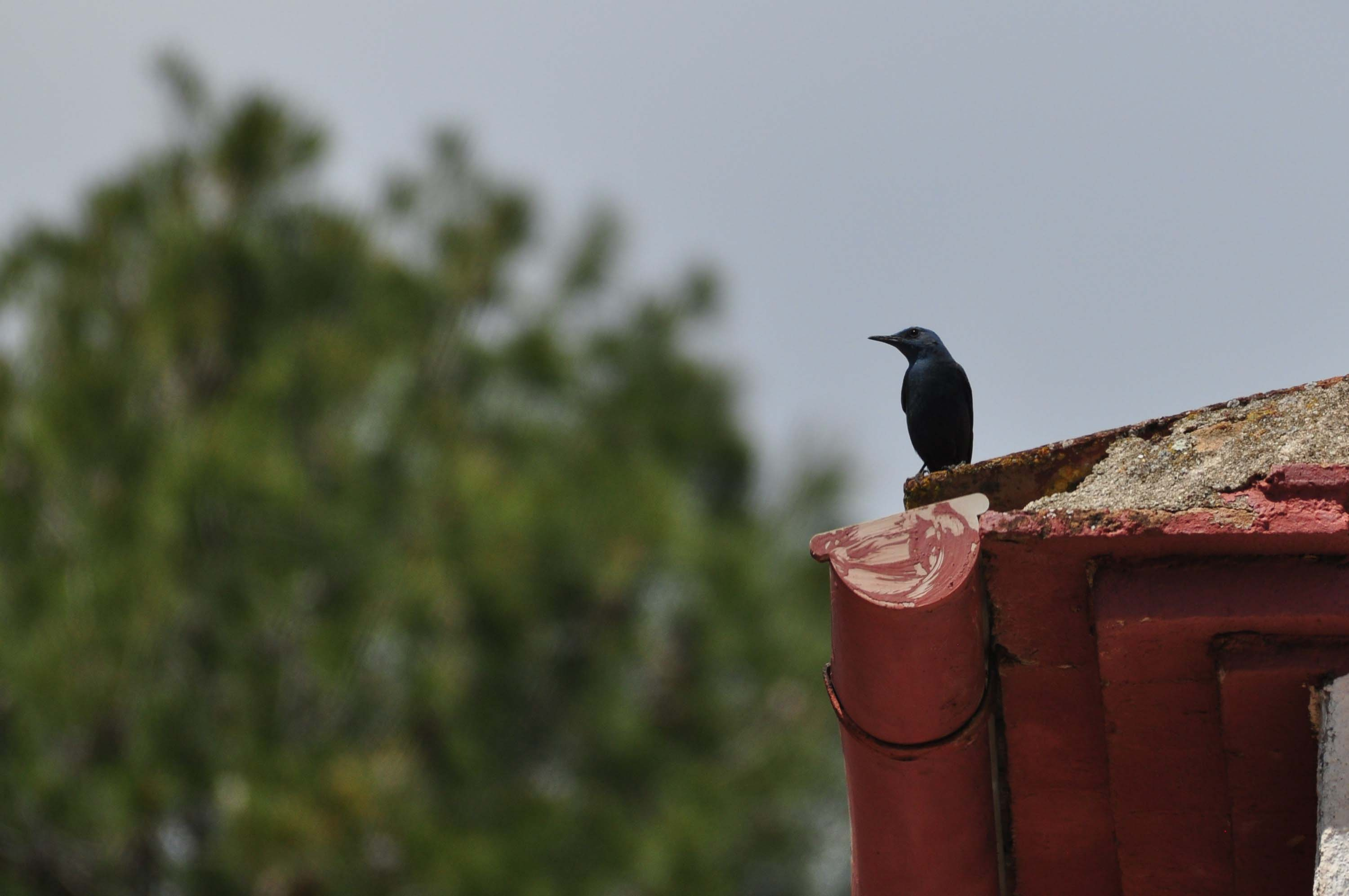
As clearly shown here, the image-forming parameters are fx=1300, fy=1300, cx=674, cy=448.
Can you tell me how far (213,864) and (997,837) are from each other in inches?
192

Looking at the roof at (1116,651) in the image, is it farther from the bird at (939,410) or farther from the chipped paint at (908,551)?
the bird at (939,410)

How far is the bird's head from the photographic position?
4.35 meters

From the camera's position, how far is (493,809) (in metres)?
6.08

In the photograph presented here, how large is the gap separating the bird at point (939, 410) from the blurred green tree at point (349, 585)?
104 inches

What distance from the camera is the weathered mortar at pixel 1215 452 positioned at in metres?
1.33

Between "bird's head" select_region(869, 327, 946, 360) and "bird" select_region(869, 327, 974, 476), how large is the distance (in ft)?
0.39

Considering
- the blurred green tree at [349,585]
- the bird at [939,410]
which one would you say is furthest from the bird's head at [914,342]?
the blurred green tree at [349,585]

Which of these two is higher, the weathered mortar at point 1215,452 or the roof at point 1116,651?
the weathered mortar at point 1215,452

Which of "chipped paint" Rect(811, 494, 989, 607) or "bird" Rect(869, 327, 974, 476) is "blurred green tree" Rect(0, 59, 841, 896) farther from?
"chipped paint" Rect(811, 494, 989, 607)

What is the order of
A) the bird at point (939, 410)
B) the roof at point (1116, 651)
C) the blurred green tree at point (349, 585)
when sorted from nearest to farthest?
1. the roof at point (1116, 651)
2. the bird at point (939, 410)
3. the blurred green tree at point (349, 585)

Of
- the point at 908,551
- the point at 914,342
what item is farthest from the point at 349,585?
the point at 908,551

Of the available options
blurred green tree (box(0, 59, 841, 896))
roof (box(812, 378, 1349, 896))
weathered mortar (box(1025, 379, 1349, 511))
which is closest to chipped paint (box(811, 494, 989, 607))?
roof (box(812, 378, 1349, 896))

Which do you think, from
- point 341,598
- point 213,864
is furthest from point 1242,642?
point 341,598

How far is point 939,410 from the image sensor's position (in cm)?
396
